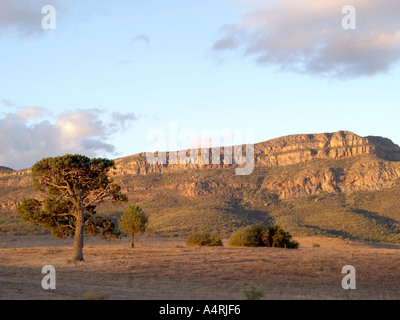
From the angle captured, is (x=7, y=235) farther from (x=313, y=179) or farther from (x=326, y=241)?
(x=313, y=179)

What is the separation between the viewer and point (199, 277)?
24719mm

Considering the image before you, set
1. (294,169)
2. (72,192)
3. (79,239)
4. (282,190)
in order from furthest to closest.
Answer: (294,169) < (282,190) < (72,192) < (79,239)

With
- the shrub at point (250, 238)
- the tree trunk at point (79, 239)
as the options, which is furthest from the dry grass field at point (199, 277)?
the shrub at point (250, 238)

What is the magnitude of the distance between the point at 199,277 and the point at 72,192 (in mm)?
12140

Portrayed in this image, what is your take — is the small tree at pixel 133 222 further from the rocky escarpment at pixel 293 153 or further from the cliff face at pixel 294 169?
the rocky escarpment at pixel 293 153

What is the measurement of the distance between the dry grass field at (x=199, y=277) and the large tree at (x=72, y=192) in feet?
8.04

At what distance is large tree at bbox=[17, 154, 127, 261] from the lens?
101 feet

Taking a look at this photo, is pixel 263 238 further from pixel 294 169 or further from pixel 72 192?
pixel 294 169

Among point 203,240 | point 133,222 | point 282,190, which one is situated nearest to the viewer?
point 133,222

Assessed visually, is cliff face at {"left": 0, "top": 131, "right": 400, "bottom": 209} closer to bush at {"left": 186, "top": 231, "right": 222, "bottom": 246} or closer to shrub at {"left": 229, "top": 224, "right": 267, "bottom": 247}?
bush at {"left": 186, "top": 231, "right": 222, "bottom": 246}

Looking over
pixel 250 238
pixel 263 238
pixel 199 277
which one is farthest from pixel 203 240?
pixel 199 277
